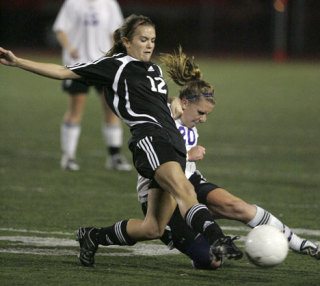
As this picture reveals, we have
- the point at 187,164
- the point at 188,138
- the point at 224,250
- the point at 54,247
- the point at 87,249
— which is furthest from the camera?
the point at 54,247

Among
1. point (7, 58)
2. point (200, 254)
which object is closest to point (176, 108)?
point (200, 254)

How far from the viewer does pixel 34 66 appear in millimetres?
6383

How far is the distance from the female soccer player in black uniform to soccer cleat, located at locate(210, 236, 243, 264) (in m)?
0.30

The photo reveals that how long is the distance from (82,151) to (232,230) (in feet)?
17.1

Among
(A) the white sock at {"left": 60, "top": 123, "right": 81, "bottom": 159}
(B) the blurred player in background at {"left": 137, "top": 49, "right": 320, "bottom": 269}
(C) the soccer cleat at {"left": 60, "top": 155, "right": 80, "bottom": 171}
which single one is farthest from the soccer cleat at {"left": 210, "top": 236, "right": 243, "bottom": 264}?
(A) the white sock at {"left": 60, "top": 123, "right": 81, "bottom": 159}

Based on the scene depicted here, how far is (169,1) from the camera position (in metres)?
34.5

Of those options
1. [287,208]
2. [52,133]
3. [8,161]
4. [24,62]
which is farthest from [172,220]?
[52,133]

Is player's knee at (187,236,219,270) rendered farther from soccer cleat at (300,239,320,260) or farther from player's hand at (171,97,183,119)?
player's hand at (171,97,183,119)

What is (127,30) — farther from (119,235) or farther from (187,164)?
(119,235)

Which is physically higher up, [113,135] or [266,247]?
[113,135]

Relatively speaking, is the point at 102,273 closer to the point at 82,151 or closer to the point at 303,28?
the point at 82,151

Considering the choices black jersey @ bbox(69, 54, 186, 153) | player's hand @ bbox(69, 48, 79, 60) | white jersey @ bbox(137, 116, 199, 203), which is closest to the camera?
black jersey @ bbox(69, 54, 186, 153)

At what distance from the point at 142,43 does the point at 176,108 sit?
480 millimetres

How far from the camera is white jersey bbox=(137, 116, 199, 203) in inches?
259
